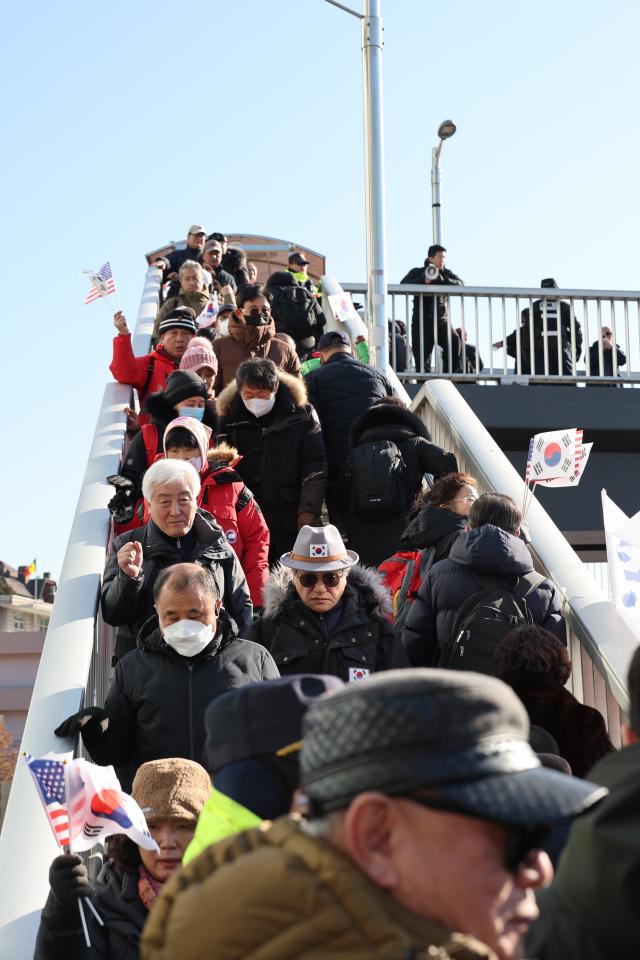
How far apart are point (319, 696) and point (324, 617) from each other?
347 cm

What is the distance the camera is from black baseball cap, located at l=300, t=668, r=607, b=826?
1.81 meters

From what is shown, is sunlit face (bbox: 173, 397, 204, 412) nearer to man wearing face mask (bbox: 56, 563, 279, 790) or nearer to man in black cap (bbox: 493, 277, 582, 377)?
man wearing face mask (bbox: 56, 563, 279, 790)

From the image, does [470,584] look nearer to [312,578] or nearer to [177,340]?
[312,578]

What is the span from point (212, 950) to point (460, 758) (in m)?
0.40

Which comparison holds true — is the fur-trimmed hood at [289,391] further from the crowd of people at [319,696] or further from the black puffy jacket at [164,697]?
the black puffy jacket at [164,697]

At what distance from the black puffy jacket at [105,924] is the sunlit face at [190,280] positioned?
9.01 m

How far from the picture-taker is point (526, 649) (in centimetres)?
459

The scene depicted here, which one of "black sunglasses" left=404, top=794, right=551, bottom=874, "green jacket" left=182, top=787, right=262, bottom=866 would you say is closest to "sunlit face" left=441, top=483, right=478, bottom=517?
"green jacket" left=182, top=787, right=262, bottom=866

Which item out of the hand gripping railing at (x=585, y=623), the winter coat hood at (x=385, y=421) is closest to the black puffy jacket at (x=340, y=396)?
the winter coat hood at (x=385, y=421)

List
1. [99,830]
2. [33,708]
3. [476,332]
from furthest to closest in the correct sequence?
1. [476,332]
2. [33,708]
3. [99,830]

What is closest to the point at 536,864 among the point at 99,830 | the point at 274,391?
the point at 99,830

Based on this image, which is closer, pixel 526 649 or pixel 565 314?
pixel 526 649

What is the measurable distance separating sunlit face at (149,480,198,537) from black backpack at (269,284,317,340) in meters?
6.39

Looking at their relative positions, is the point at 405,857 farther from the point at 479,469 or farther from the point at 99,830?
the point at 479,469
